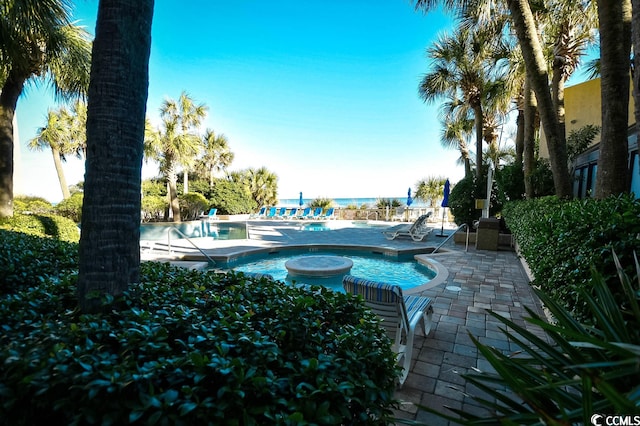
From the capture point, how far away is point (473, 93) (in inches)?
490

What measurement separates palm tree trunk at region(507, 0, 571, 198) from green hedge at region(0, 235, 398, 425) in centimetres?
648

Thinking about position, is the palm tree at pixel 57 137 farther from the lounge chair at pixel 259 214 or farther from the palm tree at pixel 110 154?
the palm tree at pixel 110 154

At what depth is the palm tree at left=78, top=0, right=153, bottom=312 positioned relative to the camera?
178 centimetres

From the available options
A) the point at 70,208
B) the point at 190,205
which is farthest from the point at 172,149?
the point at 70,208

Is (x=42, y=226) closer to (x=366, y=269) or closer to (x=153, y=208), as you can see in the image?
(x=366, y=269)

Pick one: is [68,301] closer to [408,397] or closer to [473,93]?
[408,397]

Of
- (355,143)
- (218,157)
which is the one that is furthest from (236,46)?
(355,143)

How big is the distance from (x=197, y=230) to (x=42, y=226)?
29.6ft

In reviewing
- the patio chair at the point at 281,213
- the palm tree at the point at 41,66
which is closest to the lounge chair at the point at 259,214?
the patio chair at the point at 281,213

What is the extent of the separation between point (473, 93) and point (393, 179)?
188ft

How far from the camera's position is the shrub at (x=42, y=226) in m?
6.25

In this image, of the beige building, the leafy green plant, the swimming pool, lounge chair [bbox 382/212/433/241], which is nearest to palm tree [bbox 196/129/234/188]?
the swimming pool

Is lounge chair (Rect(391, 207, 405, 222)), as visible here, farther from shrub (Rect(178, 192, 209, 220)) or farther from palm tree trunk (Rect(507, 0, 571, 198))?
palm tree trunk (Rect(507, 0, 571, 198))

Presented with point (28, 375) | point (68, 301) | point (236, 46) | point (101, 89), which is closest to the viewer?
point (28, 375)
